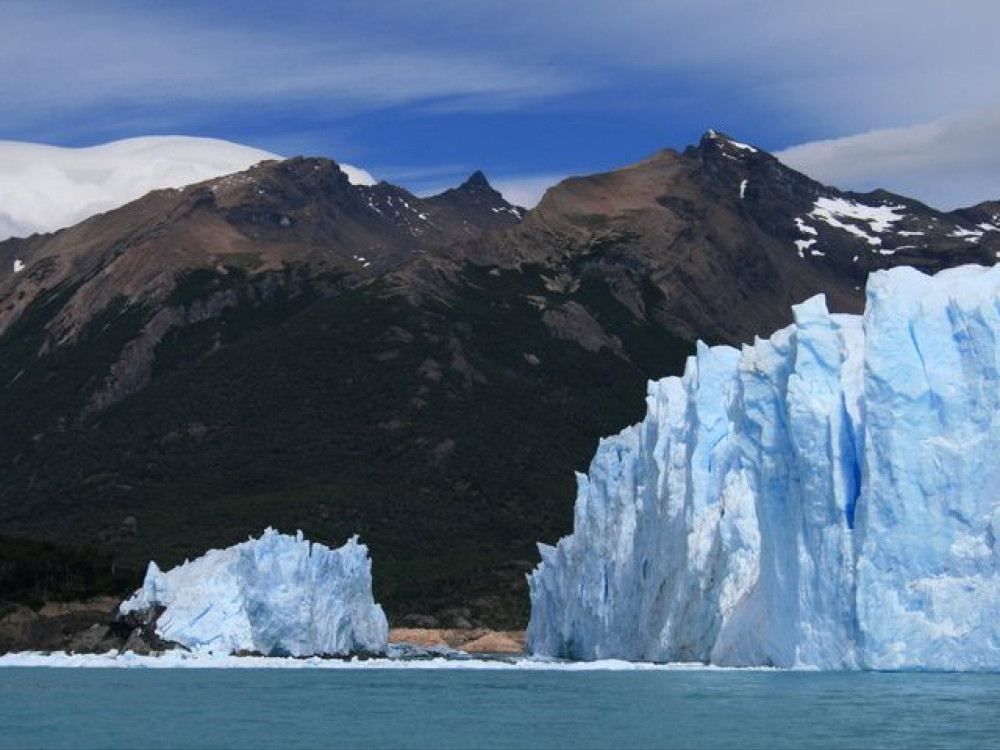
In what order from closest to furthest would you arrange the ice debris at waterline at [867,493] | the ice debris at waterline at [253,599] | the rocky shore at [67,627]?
the ice debris at waterline at [867,493] → the ice debris at waterline at [253,599] → the rocky shore at [67,627]

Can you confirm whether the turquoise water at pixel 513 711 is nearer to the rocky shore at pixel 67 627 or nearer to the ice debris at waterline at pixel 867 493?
the ice debris at waterline at pixel 867 493

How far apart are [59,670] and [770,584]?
97.7 ft

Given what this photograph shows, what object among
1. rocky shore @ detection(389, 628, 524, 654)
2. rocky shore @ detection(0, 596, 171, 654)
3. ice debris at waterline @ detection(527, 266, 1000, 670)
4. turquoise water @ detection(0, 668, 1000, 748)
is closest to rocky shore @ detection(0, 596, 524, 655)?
rocky shore @ detection(0, 596, 171, 654)

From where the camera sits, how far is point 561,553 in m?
93.0

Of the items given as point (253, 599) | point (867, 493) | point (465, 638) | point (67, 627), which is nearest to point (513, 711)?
point (867, 493)

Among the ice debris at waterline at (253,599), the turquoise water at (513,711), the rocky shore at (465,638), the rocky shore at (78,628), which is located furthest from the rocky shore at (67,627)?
the rocky shore at (465,638)

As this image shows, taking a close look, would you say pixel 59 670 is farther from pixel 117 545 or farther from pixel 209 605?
pixel 117 545

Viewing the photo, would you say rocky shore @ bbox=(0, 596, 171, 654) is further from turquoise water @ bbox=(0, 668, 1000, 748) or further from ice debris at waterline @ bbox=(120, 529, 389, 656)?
turquoise water @ bbox=(0, 668, 1000, 748)

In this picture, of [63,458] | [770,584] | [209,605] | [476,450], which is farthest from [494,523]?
[770,584]

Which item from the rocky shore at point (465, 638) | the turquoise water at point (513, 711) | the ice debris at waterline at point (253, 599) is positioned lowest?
the rocky shore at point (465, 638)

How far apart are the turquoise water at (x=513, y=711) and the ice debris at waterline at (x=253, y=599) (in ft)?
29.7

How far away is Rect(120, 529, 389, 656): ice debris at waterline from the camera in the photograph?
7800 centimetres

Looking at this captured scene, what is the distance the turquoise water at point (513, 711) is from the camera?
143 feet

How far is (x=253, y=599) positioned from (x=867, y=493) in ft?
101
